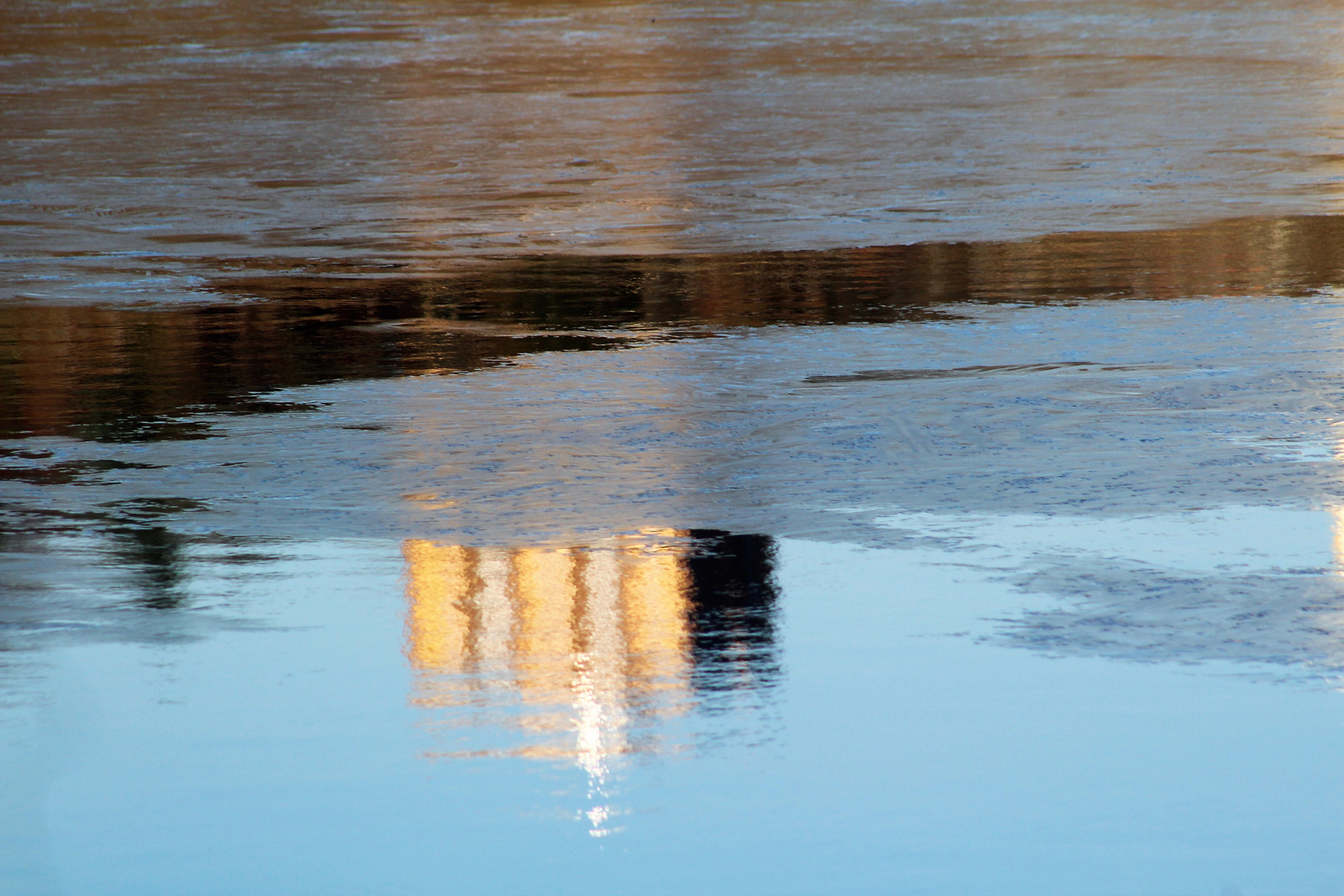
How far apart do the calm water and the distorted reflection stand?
0.05 feet

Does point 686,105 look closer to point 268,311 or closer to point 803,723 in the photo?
point 268,311

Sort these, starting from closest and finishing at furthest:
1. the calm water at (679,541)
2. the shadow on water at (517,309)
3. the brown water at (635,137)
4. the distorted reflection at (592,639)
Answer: the calm water at (679,541)
the distorted reflection at (592,639)
the shadow on water at (517,309)
the brown water at (635,137)

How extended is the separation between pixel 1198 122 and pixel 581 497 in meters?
12.9

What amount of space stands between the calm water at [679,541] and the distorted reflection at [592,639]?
0.05ft

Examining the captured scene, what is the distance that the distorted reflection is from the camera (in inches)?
145

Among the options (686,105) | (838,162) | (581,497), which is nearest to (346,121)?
(686,105)

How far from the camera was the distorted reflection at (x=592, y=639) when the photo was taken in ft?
12.1

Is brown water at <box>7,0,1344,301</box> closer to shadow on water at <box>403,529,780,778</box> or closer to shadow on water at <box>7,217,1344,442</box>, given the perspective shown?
shadow on water at <box>7,217,1344,442</box>

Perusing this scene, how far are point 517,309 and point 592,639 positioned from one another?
5237mm

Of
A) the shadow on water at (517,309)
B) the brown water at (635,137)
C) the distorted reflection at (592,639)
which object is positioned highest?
the brown water at (635,137)

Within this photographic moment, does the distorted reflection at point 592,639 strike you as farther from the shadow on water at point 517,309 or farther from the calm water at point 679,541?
the shadow on water at point 517,309

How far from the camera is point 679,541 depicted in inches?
197

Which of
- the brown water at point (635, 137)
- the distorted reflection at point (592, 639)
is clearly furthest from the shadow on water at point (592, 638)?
the brown water at point (635, 137)

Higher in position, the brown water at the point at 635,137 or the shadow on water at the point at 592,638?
the brown water at the point at 635,137
